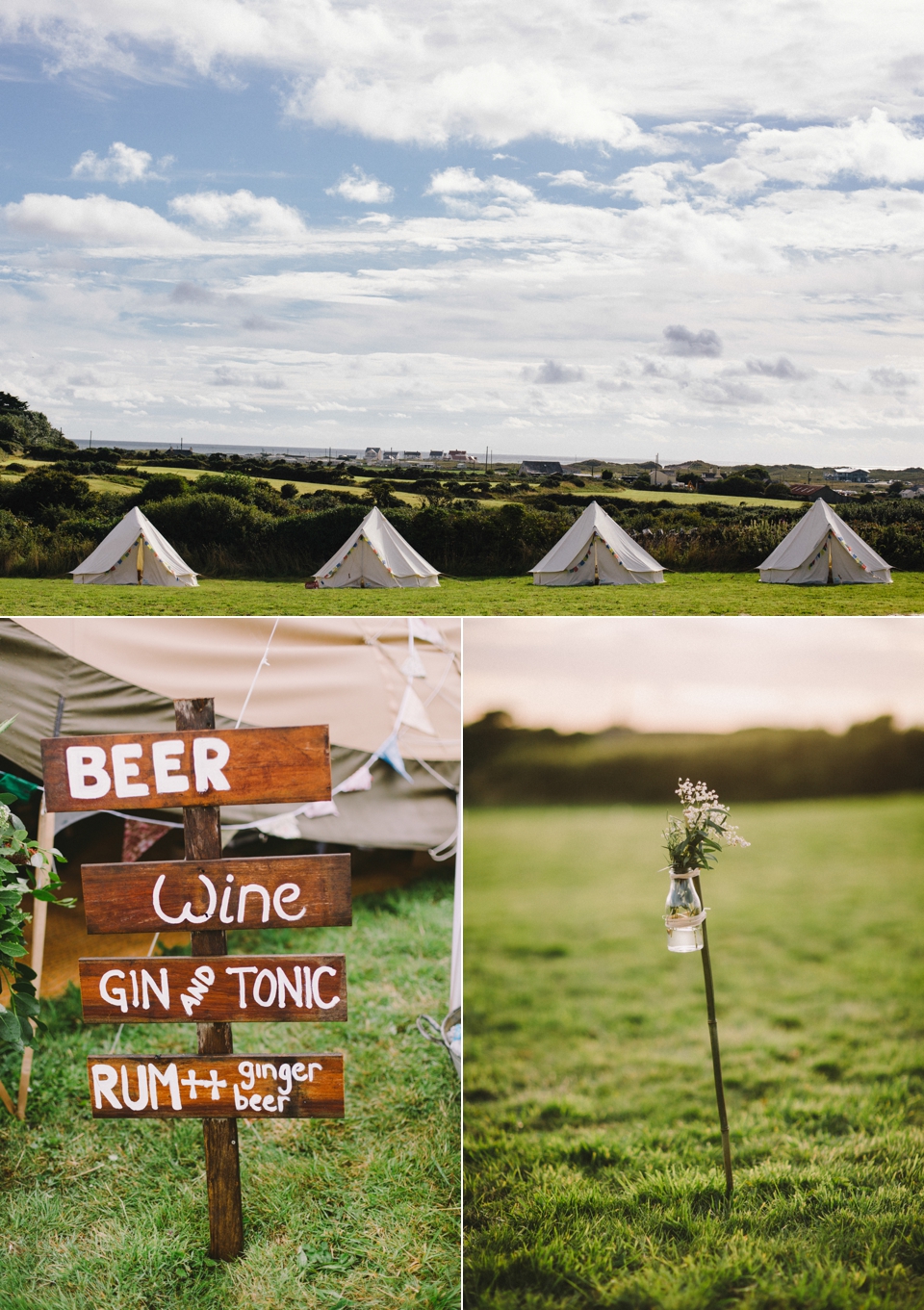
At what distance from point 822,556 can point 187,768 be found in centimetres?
966

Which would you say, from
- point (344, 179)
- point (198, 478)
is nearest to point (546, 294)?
point (344, 179)

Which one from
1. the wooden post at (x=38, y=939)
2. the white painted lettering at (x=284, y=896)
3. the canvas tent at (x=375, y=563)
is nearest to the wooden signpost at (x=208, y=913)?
the white painted lettering at (x=284, y=896)

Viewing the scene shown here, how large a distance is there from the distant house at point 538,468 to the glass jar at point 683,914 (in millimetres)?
8800

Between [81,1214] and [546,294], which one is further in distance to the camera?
[546,294]

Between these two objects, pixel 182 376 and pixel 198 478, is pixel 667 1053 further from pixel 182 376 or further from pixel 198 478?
pixel 182 376

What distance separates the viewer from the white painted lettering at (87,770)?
5.77ft

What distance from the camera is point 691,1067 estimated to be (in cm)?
270

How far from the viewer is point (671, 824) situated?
1996 millimetres

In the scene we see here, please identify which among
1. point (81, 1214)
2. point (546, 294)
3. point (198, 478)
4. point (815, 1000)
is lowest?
A: point (81, 1214)

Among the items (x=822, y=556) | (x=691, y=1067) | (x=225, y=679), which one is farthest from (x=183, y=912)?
(x=822, y=556)

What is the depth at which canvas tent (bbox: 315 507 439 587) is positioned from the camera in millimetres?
10336

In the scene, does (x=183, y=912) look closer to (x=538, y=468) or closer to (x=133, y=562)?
(x=133, y=562)

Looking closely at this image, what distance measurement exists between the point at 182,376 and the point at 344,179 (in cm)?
284

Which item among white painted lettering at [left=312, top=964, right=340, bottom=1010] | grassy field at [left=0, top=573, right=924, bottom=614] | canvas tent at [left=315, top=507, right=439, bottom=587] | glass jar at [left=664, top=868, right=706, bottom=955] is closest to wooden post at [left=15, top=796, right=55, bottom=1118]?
white painted lettering at [left=312, top=964, right=340, bottom=1010]
